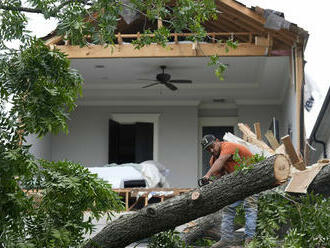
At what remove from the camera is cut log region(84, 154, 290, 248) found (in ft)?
23.2

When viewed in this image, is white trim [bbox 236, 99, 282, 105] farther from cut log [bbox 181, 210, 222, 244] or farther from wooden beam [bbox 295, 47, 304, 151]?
cut log [bbox 181, 210, 222, 244]

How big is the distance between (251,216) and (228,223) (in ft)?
1.81

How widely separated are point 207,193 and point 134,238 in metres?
0.85

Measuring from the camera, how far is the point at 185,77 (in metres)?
20.2

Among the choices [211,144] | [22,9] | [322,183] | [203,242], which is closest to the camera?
[22,9]

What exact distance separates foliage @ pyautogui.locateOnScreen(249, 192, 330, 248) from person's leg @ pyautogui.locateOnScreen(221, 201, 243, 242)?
2.09 feet

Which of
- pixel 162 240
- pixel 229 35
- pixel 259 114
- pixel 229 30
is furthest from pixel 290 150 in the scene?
pixel 259 114

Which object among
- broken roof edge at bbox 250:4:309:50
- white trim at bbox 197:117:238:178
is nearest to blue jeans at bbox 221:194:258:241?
broken roof edge at bbox 250:4:309:50

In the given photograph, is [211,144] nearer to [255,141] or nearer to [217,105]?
[255,141]

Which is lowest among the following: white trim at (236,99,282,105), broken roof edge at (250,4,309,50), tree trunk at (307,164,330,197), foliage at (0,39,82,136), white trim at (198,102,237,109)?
tree trunk at (307,164,330,197)

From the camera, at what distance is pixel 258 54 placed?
17.1 metres

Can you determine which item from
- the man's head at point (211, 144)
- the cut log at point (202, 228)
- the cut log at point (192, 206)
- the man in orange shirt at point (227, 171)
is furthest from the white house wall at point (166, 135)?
the cut log at point (192, 206)

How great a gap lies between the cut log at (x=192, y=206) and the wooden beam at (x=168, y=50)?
388 inches

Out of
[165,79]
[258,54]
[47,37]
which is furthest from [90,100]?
[258,54]
